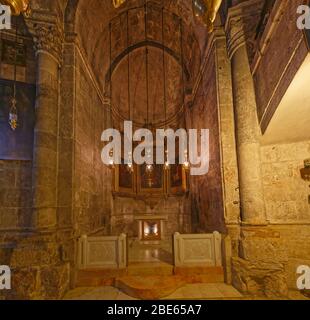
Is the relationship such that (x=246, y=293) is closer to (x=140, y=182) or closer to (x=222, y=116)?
(x=222, y=116)

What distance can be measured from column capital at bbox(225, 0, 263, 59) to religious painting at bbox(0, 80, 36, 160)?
5.19 m

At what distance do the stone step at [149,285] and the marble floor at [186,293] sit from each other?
0.33ft

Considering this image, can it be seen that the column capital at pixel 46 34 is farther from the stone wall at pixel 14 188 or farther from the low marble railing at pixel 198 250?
the low marble railing at pixel 198 250

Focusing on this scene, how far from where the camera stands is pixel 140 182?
1132cm

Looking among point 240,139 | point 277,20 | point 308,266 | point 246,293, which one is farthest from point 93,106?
point 308,266
